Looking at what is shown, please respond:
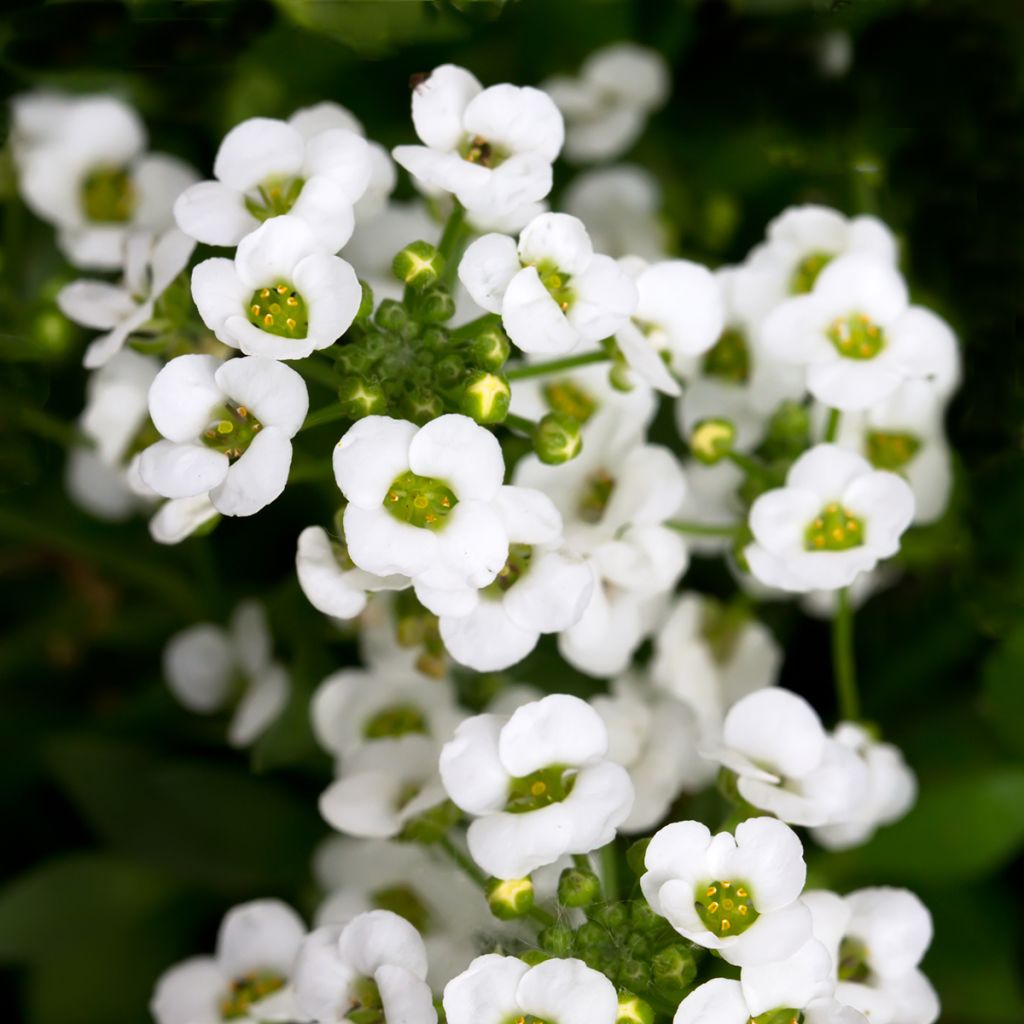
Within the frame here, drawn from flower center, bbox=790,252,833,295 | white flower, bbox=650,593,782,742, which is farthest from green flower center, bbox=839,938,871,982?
flower center, bbox=790,252,833,295

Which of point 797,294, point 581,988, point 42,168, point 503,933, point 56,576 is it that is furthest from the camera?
point 56,576

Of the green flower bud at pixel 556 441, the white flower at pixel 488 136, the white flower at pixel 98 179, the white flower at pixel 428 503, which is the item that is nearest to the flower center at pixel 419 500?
the white flower at pixel 428 503

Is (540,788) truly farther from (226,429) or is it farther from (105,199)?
(105,199)

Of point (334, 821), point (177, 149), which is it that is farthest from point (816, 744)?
point (177, 149)

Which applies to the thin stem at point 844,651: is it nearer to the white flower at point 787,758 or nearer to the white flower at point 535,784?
the white flower at point 787,758

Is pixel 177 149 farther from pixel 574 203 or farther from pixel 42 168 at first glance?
pixel 574 203

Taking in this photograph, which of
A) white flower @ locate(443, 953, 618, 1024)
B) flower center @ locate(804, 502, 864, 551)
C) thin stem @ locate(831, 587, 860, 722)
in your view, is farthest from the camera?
thin stem @ locate(831, 587, 860, 722)

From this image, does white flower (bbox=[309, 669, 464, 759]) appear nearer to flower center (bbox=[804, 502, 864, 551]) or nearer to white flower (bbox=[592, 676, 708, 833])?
white flower (bbox=[592, 676, 708, 833])

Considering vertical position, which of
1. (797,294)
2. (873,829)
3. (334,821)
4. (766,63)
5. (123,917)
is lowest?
(123,917)
